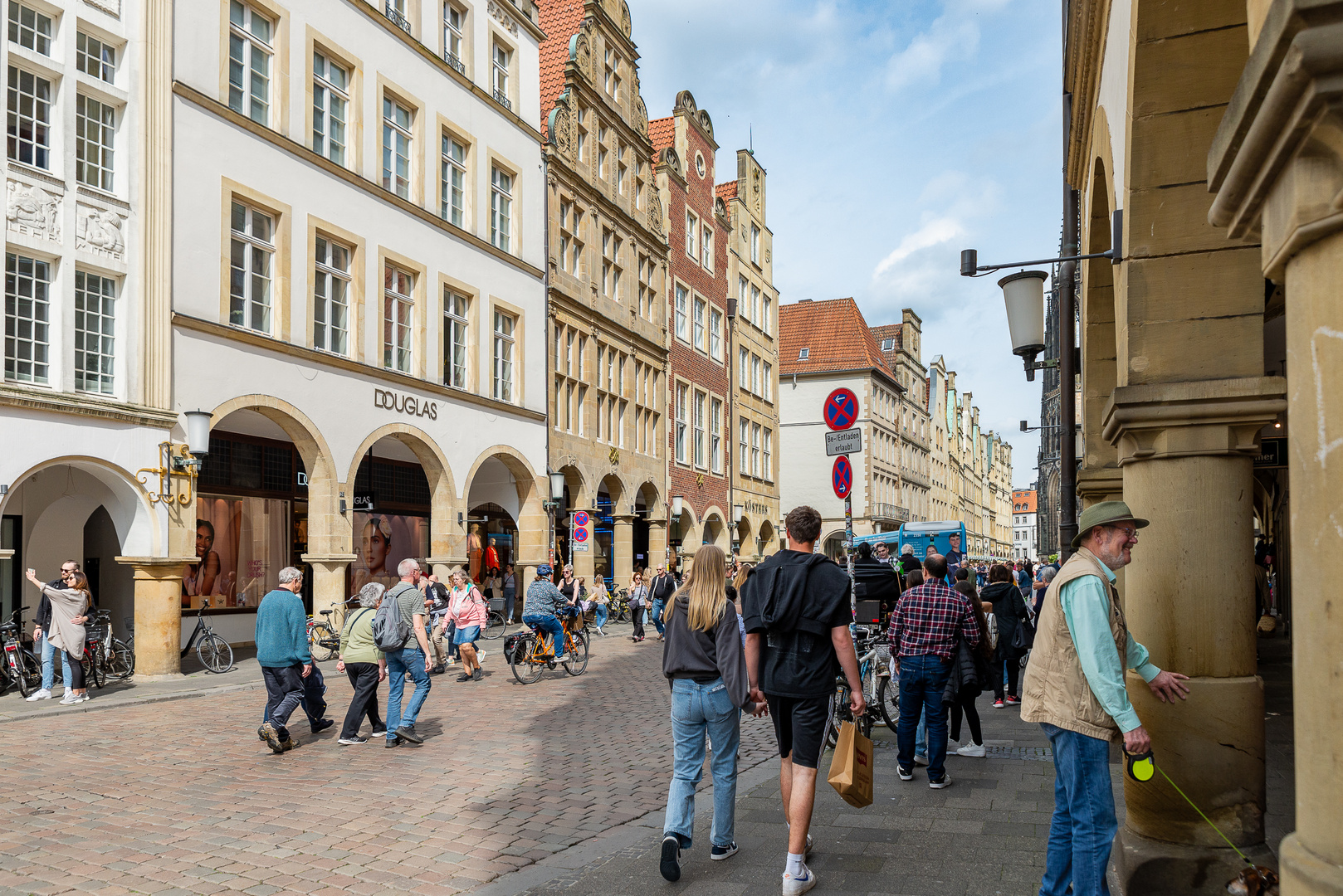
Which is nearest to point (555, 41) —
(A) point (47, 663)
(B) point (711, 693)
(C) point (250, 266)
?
(C) point (250, 266)

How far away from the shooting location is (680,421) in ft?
125

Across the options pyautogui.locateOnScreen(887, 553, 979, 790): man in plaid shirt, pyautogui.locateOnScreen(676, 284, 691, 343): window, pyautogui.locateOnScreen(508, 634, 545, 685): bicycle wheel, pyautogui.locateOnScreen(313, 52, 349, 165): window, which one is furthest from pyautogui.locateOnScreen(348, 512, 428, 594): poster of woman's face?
pyautogui.locateOnScreen(887, 553, 979, 790): man in plaid shirt

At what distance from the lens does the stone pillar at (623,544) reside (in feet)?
107

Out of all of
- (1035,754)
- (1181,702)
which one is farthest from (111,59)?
(1181,702)

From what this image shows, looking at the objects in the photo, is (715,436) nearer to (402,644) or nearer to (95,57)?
(95,57)

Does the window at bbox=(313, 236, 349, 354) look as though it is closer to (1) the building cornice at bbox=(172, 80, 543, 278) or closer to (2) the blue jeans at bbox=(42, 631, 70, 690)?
(1) the building cornice at bbox=(172, 80, 543, 278)

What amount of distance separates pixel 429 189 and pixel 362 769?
1717 centimetres

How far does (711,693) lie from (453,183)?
2119 centimetres

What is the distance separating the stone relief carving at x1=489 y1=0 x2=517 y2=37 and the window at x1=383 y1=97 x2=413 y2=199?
15.1 ft

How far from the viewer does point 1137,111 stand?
5.29 meters

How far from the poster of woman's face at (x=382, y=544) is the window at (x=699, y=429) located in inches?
549

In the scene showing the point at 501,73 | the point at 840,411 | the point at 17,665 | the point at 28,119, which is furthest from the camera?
the point at 501,73

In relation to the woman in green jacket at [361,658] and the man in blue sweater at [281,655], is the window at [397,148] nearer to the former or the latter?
the woman in green jacket at [361,658]

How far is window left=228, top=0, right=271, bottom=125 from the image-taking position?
1916cm
